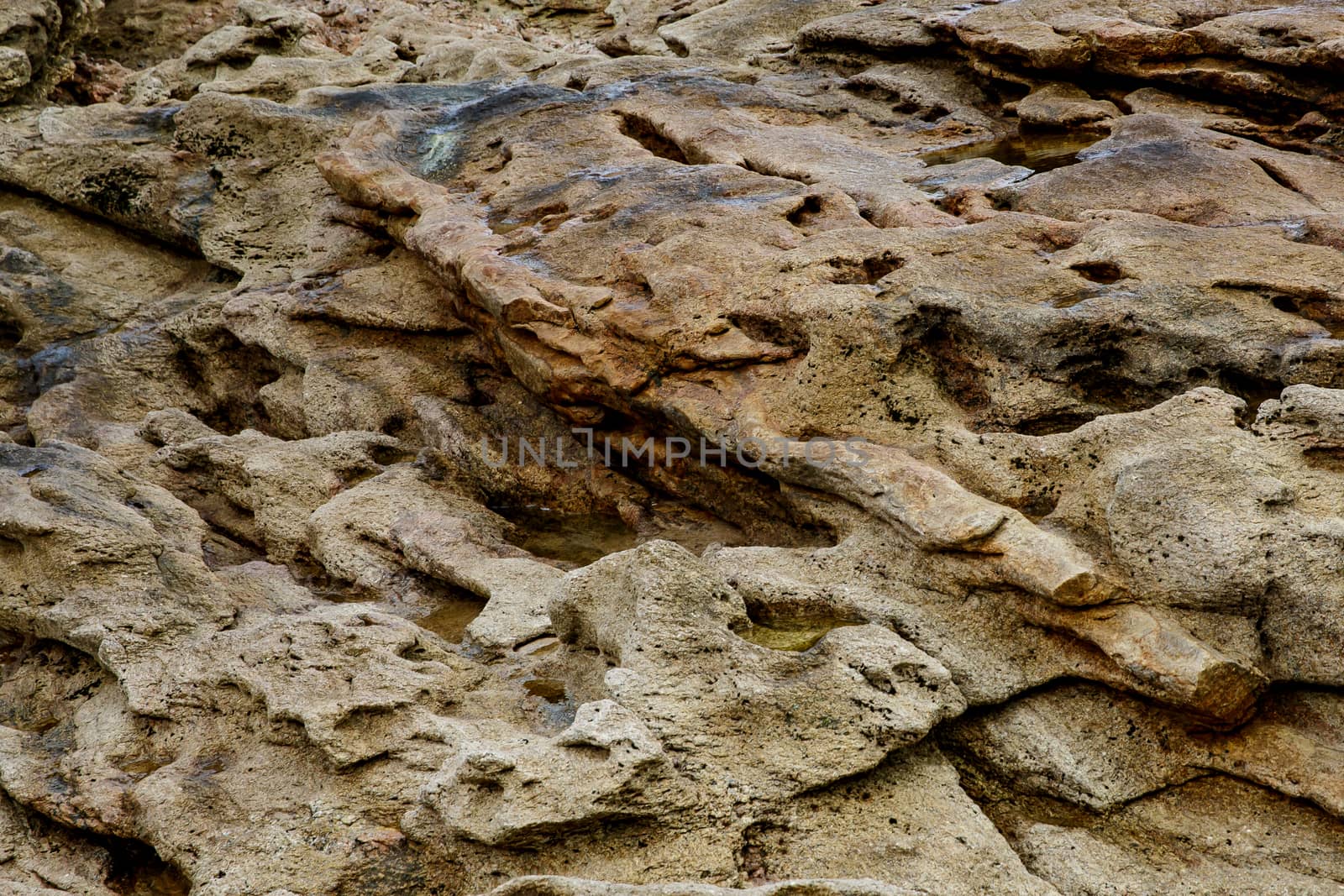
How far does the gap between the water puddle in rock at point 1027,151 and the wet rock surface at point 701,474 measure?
0.09 metres

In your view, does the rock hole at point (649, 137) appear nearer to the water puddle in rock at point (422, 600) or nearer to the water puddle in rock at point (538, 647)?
the water puddle in rock at point (422, 600)

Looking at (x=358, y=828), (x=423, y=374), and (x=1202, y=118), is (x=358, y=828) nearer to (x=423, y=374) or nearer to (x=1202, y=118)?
(x=423, y=374)

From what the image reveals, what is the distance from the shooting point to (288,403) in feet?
38.1

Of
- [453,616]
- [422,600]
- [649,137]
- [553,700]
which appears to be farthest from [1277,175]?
[422,600]

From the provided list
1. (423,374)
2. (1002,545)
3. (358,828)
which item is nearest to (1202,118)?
(1002,545)

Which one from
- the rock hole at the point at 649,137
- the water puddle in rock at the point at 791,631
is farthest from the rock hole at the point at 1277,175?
the water puddle in rock at the point at 791,631

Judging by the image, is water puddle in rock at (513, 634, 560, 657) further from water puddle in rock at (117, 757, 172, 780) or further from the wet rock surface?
water puddle in rock at (117, 757, 172, 780)

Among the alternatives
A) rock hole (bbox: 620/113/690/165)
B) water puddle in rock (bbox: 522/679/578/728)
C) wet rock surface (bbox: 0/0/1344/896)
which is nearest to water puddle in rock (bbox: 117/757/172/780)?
wet rock surface (bbox: 0/0/1344/896)

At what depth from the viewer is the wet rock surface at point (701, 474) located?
6.07 m

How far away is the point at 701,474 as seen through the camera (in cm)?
942

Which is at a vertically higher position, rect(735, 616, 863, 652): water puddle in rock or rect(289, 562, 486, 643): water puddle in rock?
rect(735, 616, 863, 652): water puddle in rock

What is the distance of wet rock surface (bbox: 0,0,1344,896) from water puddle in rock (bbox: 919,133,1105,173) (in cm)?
9

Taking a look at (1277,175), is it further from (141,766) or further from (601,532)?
(141,766)

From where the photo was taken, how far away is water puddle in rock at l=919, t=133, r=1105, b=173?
1166 centimetres
